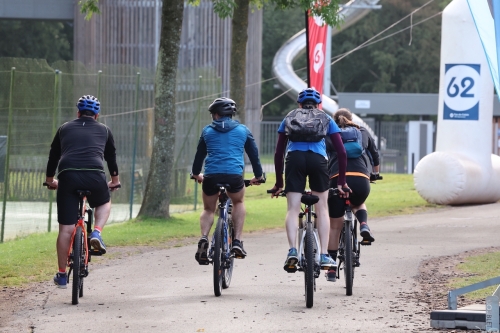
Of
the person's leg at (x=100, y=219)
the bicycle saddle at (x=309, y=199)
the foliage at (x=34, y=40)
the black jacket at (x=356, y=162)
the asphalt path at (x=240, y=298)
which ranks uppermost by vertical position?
the foliage at (x=34, y=40)

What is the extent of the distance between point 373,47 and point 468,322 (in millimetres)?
63282

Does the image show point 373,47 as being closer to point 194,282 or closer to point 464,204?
point 464,204

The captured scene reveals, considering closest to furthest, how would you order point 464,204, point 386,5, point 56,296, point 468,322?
point 468,322 → point 56,296 → point 464,204 → point 386,5

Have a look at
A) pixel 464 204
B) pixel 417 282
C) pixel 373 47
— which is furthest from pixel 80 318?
pixel 373 47

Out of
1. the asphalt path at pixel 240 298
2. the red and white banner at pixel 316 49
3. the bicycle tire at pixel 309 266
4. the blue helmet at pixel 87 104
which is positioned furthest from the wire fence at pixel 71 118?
the bicycle tire at pixel 309 266

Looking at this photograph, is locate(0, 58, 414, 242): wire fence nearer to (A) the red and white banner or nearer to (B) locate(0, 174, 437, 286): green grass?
(B) locate(0, 174, 437, 286): green grass

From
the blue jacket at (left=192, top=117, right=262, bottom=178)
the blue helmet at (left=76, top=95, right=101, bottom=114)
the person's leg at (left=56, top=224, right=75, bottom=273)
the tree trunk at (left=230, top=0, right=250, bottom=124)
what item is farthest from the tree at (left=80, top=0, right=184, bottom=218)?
the person's leg at (left=56, top=224, right=75, bottom=273)

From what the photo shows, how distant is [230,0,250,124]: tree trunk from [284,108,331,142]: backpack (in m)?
9.90

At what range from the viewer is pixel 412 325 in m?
7.89

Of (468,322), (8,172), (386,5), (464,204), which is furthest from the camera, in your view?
(386,5)

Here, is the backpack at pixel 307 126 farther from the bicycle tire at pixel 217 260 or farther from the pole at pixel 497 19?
the pole at pixel 497 19

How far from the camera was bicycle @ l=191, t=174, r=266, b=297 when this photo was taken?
372 inches

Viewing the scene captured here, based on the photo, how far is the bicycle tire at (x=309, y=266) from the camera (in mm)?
8711

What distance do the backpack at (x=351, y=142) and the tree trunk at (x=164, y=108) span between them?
7.24 meters
